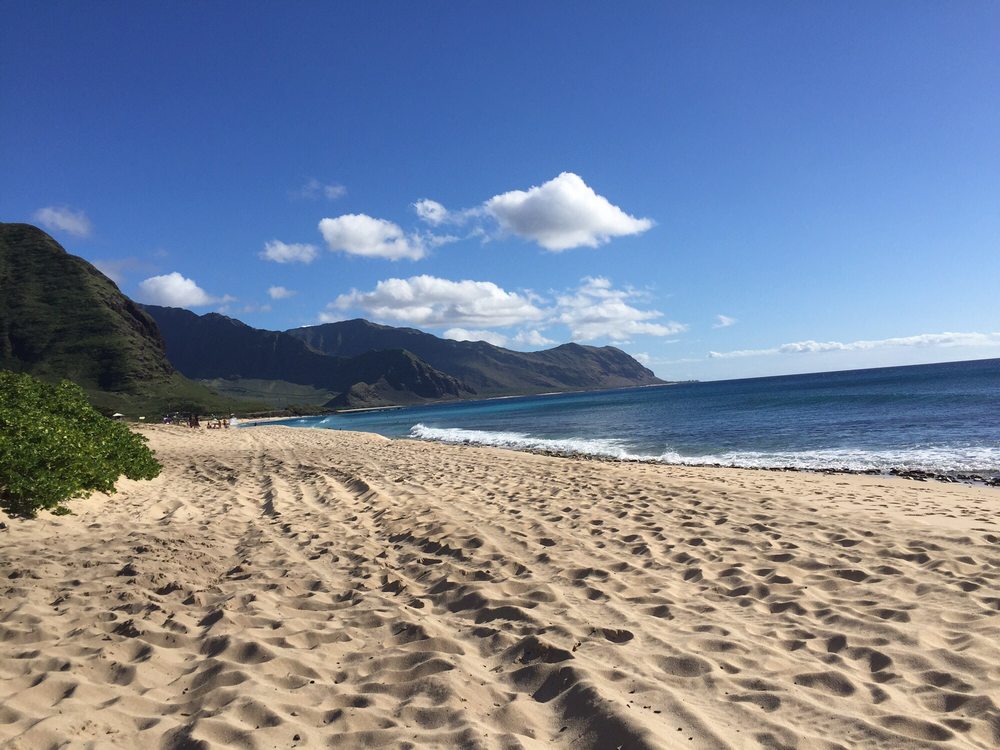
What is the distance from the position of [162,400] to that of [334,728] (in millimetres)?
122405

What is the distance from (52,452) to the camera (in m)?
8.47

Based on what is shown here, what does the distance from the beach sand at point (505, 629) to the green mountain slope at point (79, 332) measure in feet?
343

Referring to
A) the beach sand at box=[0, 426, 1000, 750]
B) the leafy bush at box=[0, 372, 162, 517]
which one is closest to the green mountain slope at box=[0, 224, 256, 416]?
the leafy bush at box=[0, 372, 162, 517]

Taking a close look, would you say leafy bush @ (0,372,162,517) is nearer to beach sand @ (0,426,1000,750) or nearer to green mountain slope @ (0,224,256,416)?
beach sand @ (0,426,1000,750)

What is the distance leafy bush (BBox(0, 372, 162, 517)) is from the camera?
7.86 m

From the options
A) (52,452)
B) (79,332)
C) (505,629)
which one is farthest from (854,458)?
(79,332)

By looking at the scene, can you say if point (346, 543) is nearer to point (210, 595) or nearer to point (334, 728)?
point (210, 595)

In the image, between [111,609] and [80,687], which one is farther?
[111,609]

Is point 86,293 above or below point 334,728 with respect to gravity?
above

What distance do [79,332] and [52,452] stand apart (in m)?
138

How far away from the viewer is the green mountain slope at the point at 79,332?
107938mm

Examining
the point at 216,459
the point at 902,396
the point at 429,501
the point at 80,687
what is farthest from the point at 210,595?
the point at 902,396

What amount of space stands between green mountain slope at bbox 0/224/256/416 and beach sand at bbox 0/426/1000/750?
343 ft

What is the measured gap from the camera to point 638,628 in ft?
15.2
